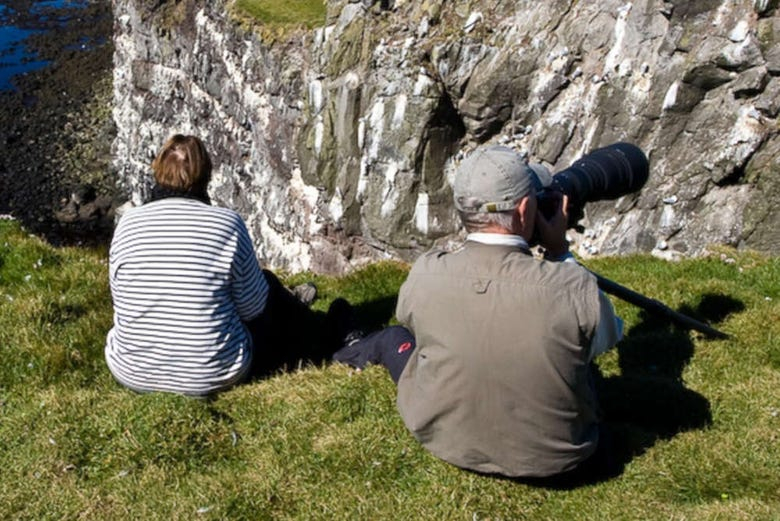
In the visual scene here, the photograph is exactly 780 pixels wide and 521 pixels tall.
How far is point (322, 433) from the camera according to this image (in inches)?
266

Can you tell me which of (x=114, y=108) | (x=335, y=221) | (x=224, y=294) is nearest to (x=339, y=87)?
(x=335, y=221)

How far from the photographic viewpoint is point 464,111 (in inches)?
1045

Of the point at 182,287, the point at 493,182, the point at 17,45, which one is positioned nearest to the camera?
the point at 493,182

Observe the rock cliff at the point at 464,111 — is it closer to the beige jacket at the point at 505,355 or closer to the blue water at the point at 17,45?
the beige jacket at the point at 505,355

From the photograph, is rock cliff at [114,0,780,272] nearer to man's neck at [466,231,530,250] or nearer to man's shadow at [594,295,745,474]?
man's shadow at [594,295,745,474]

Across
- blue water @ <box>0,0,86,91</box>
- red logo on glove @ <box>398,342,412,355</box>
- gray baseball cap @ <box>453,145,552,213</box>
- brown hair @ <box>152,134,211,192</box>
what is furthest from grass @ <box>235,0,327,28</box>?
blue water @ <box>0,0,86,91</box>

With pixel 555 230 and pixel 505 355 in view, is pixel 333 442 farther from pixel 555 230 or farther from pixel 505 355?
pixel 555 230

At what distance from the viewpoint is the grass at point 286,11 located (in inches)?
1426

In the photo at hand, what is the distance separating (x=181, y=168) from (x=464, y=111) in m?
20.4

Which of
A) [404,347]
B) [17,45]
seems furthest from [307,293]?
[17,45]

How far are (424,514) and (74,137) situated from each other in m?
62.3

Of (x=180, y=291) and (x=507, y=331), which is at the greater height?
(x=507, y=331)

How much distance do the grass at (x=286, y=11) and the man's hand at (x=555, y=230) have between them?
31.0 m

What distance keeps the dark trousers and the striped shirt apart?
0.55 meters
